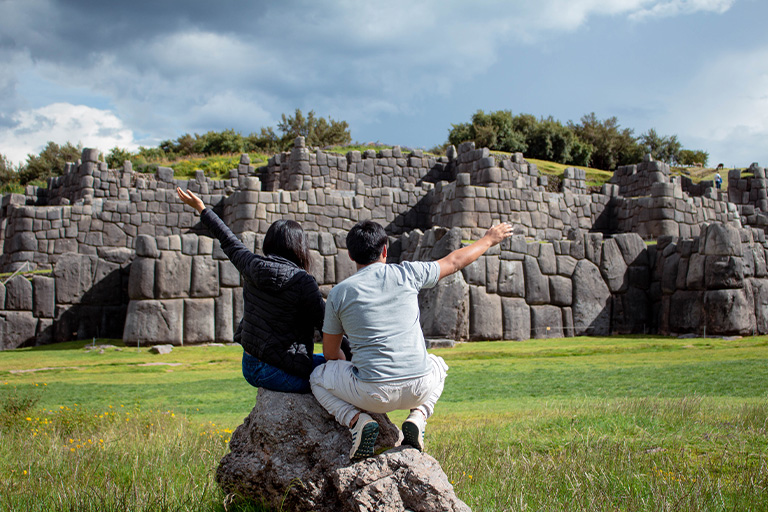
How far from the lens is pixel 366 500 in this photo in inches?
137

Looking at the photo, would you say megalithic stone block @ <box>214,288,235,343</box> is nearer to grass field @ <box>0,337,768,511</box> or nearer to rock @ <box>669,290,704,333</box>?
grass field @ <box>0,337,768,511</box>

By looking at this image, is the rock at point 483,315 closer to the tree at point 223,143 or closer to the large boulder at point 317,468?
the large boulder at point 317,468

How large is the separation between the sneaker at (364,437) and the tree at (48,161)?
4148cm

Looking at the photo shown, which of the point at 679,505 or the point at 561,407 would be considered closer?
the point at 679,505

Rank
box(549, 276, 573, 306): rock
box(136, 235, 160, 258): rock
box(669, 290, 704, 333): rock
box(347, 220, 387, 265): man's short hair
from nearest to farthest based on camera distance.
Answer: box(347, 220, 387, 265): man's short hair → box(136, 235, 160, 258): rock → box(669, 290, 704, 333): rock → box(549, 276, 573, 306): rock

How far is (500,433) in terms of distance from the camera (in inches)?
262

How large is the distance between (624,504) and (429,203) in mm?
19287

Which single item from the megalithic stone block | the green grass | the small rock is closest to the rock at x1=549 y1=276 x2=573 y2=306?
the megalithic stone block

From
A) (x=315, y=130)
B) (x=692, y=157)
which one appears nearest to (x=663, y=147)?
(x=692, y=157)

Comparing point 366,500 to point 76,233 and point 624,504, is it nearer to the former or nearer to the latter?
point 624,504

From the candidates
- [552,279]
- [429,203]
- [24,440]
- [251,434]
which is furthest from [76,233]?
[251,434]

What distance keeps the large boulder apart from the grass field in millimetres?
494

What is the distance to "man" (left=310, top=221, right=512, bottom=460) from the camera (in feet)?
12.0

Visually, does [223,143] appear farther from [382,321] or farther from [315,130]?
[382,321]
